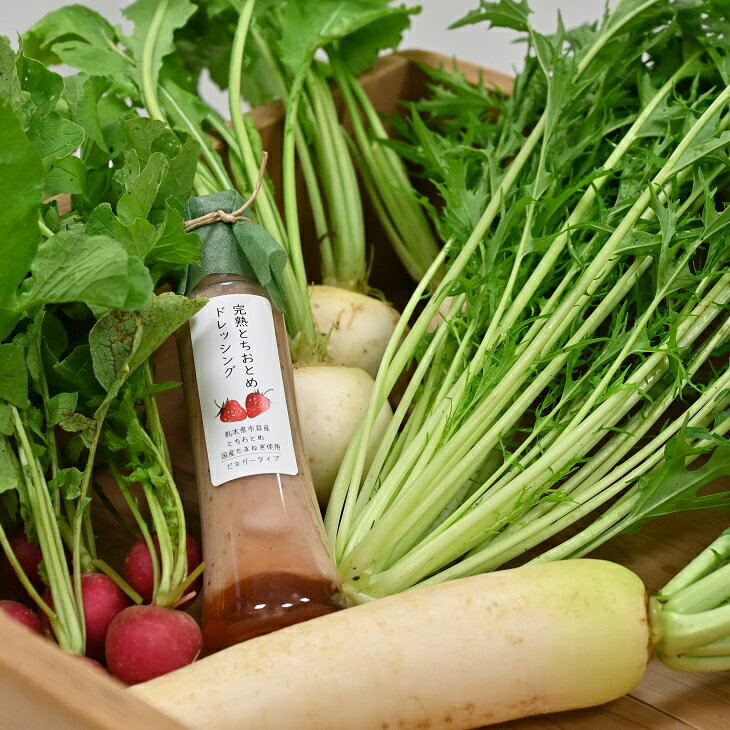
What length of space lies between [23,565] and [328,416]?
0.98 feet

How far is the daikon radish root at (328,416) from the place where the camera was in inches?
35.2

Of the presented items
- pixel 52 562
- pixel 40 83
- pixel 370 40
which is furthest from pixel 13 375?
pixel 370 40

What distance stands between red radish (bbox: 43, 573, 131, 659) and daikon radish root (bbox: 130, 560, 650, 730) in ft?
0.32

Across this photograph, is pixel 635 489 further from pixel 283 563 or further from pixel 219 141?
pixel 219 141

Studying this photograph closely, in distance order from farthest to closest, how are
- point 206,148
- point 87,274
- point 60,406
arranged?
point 206,148 < point 60,406 < point 87,274

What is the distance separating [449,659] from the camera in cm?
67

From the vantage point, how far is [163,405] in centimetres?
103

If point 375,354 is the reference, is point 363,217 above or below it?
above

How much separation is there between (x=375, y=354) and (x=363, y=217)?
25 cm

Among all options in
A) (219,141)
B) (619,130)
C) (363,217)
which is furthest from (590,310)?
(219,141)

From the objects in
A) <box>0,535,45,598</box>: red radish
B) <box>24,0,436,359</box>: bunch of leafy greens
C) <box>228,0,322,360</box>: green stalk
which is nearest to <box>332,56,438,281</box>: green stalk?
<box>24,0,436,359</box>: bunch of leafy greens

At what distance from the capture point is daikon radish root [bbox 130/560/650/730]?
0.65m

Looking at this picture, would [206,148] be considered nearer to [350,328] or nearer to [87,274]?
[350,328]

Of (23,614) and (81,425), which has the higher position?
(81,425)
